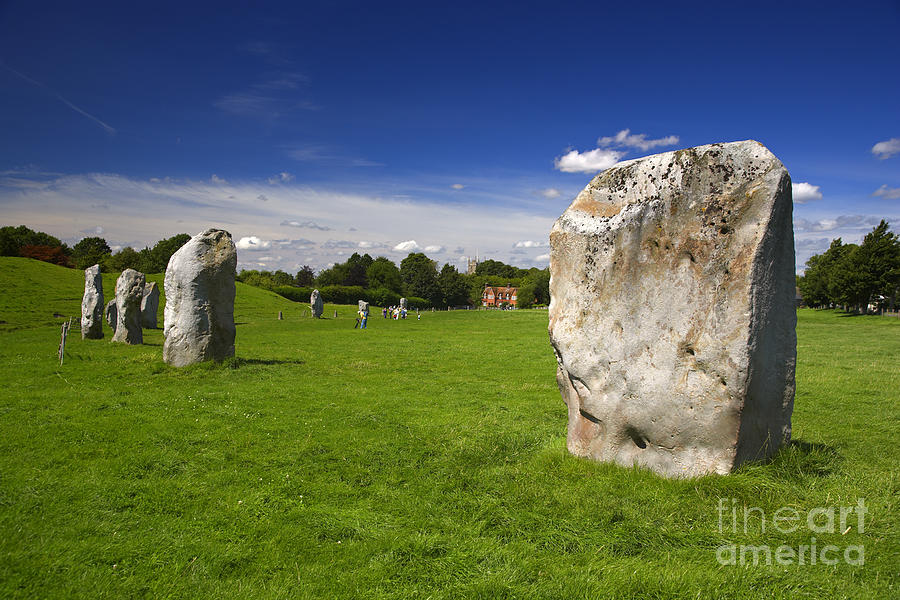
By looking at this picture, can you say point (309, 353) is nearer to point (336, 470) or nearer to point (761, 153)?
point (336, 470)

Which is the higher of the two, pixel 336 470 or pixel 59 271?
pixel 59 271

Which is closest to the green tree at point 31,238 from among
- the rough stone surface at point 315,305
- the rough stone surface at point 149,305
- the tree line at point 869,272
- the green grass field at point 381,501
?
the rough stone surface at point 315,305

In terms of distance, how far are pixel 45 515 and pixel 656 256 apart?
7.72 meters

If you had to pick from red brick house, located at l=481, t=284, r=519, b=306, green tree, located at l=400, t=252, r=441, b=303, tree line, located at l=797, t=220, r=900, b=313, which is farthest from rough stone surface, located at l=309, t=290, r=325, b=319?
red brick house, located at l=481, t=284, r=519, b=306

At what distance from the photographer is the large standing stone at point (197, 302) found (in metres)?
14.6

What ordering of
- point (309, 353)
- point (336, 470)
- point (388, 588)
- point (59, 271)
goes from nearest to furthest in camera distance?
1. point (388, 588)
2. point (336, 470)
3. point (309, 353)
4. point (59, 271)

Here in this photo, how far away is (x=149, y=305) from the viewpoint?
29.7 m

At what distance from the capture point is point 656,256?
6.66 metres

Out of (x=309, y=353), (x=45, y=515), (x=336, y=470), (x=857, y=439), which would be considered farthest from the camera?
(x=309, y=353)

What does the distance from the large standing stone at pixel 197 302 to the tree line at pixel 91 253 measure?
67.1m

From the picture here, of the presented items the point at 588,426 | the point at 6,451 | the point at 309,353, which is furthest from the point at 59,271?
the point at 588,426

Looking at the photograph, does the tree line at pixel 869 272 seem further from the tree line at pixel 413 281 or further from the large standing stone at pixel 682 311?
the large standing stone at pixel 682 311

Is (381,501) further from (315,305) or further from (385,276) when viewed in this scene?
(385,276)

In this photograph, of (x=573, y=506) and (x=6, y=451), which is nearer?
(x=573, y=506)
